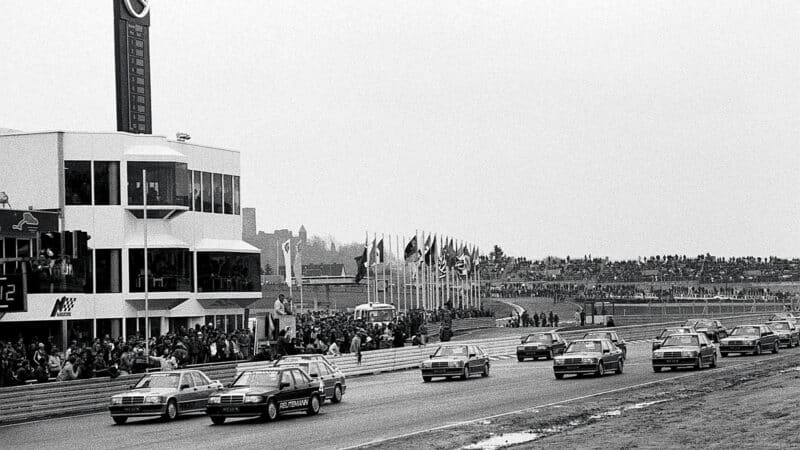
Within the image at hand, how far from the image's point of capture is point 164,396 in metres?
28.7

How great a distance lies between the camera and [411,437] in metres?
21.8

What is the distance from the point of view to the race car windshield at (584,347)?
132 feet

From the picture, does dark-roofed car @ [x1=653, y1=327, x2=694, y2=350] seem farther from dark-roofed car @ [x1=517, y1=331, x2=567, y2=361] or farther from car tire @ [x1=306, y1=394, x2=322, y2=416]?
car tire @ [x1=306, y1=394, x2=322, y2=416]

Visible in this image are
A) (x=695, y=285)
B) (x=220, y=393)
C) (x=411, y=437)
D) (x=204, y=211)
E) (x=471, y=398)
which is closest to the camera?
(x=411, y=437)

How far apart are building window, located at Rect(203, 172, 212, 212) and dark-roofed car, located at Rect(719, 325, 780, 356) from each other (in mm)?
26519

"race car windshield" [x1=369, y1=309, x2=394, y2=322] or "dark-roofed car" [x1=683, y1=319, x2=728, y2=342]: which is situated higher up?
"race car windshield" [x1=369, y1=309, x2=394, y2=322]

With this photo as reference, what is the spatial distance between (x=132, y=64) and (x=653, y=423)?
38.5 metres

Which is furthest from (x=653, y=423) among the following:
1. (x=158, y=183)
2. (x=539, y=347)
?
(x=158, y=183)

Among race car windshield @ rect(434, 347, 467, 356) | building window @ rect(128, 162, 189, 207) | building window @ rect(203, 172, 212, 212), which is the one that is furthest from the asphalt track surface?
building window @ rect(203, 172, 212, 212)

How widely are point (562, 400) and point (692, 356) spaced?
12.1 meters

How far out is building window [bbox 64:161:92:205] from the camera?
5353 cm

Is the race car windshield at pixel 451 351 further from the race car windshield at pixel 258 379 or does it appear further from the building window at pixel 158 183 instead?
the building window at pixel 158 183

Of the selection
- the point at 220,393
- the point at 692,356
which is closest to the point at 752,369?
the point at 692,356

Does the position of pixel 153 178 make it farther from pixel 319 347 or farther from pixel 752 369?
pixel 752 369
